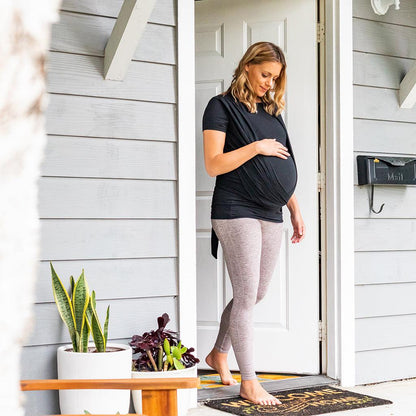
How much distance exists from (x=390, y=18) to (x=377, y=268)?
4.24 ft

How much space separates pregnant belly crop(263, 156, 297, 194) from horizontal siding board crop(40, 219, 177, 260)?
47cm

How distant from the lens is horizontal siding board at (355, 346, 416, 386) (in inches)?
134

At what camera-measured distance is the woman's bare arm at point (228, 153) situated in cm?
284

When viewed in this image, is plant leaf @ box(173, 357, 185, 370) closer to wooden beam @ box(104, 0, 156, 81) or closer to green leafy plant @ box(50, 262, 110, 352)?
green leafy plant @ box(50, 262, 110, 352)

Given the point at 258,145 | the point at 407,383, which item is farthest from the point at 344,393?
the point at 258,145

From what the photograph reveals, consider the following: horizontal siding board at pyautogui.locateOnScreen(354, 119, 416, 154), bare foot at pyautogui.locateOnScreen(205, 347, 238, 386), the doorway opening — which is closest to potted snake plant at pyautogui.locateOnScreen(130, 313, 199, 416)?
bare foot at pyautogui.locateOnScreen(205, 347, 238, 386)

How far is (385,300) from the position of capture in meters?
3.50

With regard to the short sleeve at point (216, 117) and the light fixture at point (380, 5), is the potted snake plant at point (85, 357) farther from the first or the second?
the light fixture at point (380, 5)

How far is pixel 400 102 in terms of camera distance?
11.7 feet

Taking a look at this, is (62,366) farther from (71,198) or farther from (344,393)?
(344,393)

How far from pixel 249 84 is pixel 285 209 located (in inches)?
31.6

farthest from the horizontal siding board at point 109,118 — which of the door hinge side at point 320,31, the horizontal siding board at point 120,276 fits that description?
the door hinge side at point 320,31

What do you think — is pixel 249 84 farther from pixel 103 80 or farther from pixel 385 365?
pixel 385 365

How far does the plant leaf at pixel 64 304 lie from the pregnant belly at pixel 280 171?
0.95m
